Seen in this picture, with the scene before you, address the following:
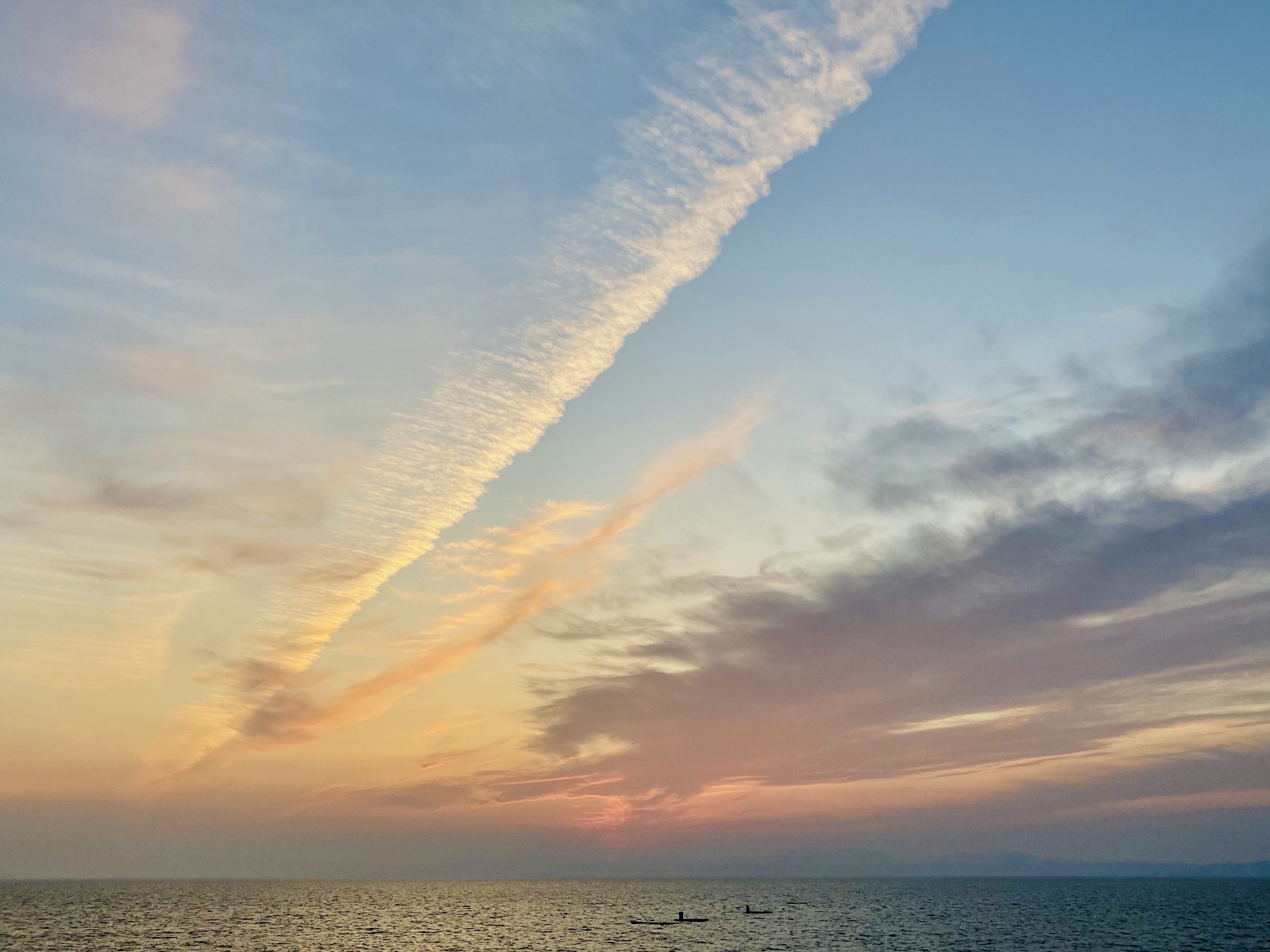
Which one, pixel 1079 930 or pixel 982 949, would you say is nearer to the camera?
pixel 982 949

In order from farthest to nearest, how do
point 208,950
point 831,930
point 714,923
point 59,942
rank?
1. point 714,923
2. point 831,930
3. point 59,942
4. point 208,950

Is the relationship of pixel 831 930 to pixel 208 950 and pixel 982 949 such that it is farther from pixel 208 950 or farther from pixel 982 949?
Answer: pixel 208 950

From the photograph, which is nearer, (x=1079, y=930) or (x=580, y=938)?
(x=580, y=938)

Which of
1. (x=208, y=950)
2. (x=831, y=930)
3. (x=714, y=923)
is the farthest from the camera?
(x=714, y=923)

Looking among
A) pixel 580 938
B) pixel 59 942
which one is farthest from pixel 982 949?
pixel 59 942

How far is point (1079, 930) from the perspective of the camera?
583 ft

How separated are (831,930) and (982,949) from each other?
1694 inches

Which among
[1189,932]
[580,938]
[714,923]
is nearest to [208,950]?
[580,938]

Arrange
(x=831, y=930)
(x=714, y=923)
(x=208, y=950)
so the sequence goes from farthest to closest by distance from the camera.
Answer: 1. (x=714, y=923)
2. (x=831, y=930)
3. (x=208, y=950)

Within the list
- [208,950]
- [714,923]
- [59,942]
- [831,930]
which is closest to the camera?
[208,950]

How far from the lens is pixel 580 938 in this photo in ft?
517

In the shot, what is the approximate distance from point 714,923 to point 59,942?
128 metres

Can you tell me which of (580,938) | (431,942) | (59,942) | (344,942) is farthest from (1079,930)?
(59,942)

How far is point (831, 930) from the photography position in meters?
174
